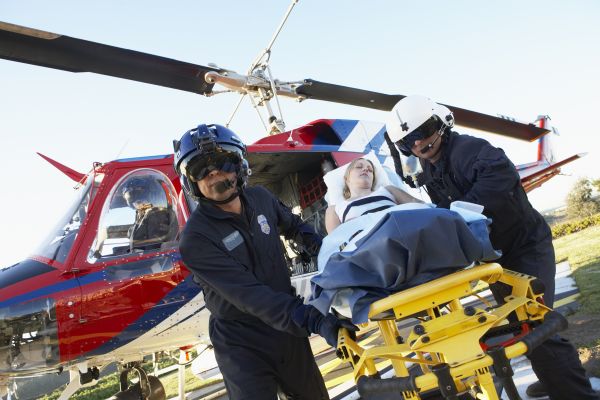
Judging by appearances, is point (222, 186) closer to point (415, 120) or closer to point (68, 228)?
point (415, 120)

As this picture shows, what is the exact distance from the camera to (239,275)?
2.21 m

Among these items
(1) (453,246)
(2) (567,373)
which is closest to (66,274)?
(1) (453,246)

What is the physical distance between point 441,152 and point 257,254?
142 cm

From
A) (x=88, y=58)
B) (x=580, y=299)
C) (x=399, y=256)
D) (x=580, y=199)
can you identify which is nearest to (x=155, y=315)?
(x=88, y=58)

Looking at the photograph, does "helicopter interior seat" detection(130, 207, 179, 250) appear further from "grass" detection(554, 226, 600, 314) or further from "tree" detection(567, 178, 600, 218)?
"tree" detection(567, 178, 600, 218)

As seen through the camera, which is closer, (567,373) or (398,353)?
(398,353)

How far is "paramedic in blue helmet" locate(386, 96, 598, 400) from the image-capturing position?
2.38 m

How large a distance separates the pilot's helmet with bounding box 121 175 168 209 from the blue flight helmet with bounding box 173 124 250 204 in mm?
2063

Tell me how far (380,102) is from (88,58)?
4151mm

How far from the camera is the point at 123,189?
14.5 feet

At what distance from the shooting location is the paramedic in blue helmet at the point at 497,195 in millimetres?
2379

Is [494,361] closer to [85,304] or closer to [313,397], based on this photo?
[313,397]

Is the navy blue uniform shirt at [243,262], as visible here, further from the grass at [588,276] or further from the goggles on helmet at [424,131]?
the grass at [588,276]

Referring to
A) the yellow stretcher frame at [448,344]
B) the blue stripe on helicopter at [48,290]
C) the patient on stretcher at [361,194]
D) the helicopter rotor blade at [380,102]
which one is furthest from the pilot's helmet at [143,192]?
the yellow stretcher frame at [448,344]
